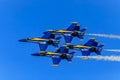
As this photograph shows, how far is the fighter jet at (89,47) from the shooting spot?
150750mm

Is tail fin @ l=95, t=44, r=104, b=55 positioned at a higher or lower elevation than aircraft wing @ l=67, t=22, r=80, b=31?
lower

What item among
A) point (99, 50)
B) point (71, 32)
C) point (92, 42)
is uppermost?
point (71, 32)

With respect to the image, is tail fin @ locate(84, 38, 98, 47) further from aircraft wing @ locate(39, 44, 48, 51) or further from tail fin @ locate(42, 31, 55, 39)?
aircraft wing @ locate(39, 44, 48, 51)

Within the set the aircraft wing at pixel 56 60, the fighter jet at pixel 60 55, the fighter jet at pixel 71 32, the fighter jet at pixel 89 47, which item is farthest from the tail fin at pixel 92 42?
the aircraft wing at pixel 56 60

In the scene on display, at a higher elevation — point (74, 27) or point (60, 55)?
point (74, 27)

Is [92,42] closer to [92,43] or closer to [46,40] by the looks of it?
[92,43]

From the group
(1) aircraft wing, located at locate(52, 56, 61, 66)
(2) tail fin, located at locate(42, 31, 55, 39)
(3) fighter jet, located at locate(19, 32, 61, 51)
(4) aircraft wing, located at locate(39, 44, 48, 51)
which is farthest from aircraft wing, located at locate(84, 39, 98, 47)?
(4) aircraft wing, located at locate(39, 44, 48, 51)

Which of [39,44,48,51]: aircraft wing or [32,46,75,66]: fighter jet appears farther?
[39,44,48,51]: aircraft wing

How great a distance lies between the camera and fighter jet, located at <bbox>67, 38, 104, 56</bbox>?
151m

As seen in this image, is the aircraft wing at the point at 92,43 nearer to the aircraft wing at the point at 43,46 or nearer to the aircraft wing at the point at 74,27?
the aircraft wing at the point at 74,27

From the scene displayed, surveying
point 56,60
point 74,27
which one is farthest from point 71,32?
point 56,60

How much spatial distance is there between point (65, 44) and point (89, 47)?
22.8ft

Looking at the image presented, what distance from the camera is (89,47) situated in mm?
153375

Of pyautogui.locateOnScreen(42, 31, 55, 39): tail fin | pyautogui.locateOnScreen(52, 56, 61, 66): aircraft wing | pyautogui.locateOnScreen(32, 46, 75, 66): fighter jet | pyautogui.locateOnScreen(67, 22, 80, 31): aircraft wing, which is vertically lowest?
pyautogui.locateOnScreen(52, 56, 61, 66): aircraft wing
